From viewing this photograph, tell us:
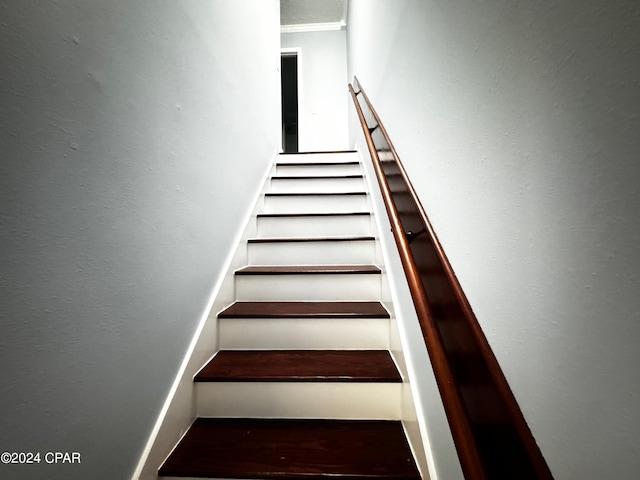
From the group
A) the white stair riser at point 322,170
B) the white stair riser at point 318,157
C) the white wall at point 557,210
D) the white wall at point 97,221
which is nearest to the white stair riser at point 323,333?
the white wall at point 97,221

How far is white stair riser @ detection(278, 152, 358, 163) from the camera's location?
3002mm

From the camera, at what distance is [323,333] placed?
133 centimetres

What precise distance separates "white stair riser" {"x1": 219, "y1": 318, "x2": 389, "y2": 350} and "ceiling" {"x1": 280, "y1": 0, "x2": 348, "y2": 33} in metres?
4.78

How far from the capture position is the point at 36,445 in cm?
56

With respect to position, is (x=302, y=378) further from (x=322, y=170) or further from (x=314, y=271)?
(x=322, y=170)

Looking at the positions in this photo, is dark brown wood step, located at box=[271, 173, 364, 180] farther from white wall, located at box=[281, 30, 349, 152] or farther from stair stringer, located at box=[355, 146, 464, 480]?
white wall, located at box=[281, 30, 349, 152]

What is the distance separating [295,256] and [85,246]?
4.02 ft

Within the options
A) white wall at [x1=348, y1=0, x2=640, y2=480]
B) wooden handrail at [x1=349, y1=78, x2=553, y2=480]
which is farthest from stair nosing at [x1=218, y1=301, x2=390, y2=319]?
white wall at [x1=348, y1=0, x2=640, y2=480]

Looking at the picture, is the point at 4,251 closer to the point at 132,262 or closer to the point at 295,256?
the point at 132,262

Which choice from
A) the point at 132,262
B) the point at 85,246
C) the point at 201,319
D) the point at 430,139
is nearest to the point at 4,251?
the point at 85,246

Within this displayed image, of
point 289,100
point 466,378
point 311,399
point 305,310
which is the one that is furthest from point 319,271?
point 289,100

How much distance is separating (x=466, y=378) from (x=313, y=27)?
5482mm

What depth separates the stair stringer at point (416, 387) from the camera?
74 cm

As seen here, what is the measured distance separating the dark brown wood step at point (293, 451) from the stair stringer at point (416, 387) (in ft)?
0.30
